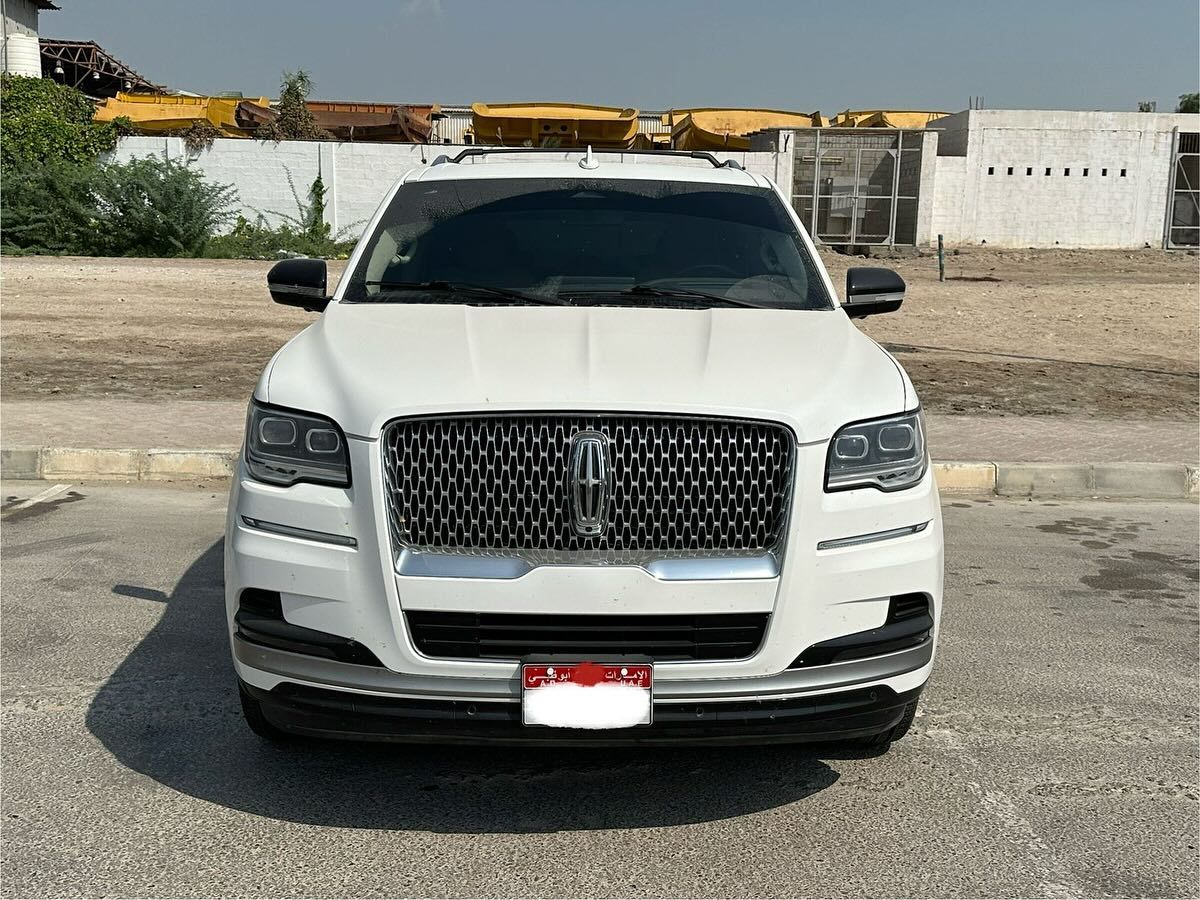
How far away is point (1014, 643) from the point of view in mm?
5148

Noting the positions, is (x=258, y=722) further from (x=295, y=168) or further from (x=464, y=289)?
(x=295, y=168)

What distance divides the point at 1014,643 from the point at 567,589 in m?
2.88

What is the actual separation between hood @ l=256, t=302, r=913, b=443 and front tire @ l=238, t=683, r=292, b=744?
90cm

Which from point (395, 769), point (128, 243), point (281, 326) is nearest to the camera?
point (395, 769)

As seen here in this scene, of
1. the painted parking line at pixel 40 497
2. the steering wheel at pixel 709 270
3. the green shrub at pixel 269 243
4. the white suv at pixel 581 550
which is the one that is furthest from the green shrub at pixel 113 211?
the white suv at pixel 581 550

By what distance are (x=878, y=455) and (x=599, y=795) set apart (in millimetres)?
1313

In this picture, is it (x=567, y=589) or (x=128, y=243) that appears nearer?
(x=567, y=589)

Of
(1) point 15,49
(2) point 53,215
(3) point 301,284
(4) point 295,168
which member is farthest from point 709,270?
(1) point 15,49

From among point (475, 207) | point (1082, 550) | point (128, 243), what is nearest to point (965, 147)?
point (128, 243)

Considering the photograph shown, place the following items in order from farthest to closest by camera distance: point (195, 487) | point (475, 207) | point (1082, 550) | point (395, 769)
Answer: point (195, 487) < point (1082, 550) < point (475, 207) < point (395, 769)

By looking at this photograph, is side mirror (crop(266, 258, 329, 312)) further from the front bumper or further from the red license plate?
the red license plate

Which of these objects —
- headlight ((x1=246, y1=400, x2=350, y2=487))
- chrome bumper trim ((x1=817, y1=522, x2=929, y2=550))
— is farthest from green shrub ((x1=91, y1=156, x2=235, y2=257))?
chrome bumper trim ((x1=817, y1=522, x2=929, y2=550))

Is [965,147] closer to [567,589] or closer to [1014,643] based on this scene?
[1014,643]

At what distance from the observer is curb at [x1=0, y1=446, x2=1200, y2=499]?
8.27m
